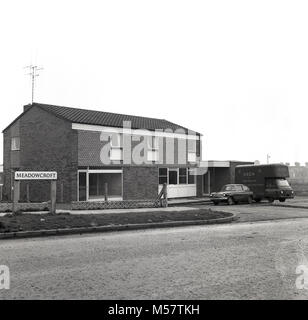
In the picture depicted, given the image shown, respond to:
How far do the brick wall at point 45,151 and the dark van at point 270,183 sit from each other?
41.7ft

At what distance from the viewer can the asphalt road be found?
6.51 m

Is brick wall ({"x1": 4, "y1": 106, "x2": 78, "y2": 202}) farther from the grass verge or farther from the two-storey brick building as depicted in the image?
the grass verge

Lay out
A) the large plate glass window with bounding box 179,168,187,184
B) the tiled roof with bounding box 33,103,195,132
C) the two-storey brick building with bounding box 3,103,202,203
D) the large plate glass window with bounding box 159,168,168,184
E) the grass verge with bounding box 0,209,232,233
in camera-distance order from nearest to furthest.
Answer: the grass verge with bounding box 0,209,232,233 → the two-storey brick building with bounding box 3,103,202,203 → the tiled roof with bounding box 33,103,195,132 → the large plate glass window with bounding box 159,168,168,184 → the large plate glass window with bounding box 179,168,187,184

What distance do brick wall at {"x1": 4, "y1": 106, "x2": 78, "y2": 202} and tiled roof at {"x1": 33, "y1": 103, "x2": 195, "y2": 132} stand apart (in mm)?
567

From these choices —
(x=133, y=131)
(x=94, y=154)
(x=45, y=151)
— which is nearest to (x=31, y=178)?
(x=94, y=154)

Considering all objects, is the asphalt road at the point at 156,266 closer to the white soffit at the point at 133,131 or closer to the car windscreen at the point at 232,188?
the white soffit at the point at 133,131

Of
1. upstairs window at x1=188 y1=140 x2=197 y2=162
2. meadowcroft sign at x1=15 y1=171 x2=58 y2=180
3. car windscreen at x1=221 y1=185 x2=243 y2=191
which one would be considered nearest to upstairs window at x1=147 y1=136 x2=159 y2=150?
upstairs window at x1=188 y1=140 x2=197 y2=162

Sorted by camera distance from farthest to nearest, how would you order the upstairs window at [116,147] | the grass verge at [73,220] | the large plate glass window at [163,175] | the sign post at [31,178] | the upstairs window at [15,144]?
the large plate glass window at [163,175] < the upstairs window at [15,144] < the upstairs window at [116,147] < the sign post at [31,178] < the grass verge at [73,220]

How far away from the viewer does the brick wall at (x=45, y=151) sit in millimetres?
28250

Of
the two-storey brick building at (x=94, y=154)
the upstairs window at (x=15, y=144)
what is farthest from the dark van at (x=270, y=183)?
the upstairs window at (x=15, y=144)
